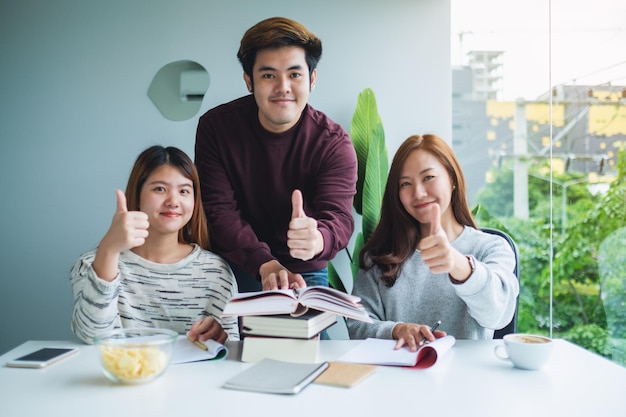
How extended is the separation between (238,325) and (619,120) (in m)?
1.98

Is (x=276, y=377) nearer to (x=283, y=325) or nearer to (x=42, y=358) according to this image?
(x=283, y=325)

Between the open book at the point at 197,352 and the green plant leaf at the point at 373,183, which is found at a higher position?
the green plant leaf at the point at 373,183

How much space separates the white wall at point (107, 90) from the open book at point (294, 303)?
1848 millimetres

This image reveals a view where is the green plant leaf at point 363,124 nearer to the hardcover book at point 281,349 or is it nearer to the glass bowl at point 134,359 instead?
the hardcover book at point 281,349

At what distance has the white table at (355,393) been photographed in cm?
104

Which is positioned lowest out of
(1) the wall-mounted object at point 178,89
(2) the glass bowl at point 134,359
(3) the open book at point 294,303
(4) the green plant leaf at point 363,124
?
(2) the glass bowl at point 134,359

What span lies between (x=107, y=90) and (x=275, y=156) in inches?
60.1

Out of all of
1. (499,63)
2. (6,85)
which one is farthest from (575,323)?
(6,85)

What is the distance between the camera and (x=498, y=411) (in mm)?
1037

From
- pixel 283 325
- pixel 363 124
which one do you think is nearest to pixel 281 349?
pixel 283 325

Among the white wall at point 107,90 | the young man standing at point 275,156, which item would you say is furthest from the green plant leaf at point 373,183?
the young man standing at point 275,156

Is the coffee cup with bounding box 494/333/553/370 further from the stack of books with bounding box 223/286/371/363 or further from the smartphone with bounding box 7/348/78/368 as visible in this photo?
the smartphone with bounding box 7/348/78/368

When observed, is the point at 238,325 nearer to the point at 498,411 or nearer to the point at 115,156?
the point at 498,411

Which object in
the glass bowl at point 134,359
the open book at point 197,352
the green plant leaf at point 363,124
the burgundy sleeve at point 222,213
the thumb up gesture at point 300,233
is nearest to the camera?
the glass bowl at point 134,359
